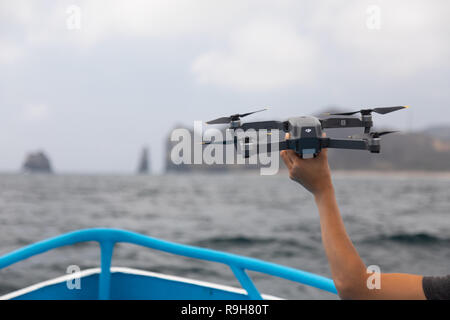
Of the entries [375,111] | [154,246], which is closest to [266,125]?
[375,111]

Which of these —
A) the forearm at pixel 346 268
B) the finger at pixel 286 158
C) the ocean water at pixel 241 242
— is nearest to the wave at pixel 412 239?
the ocean water at pixel 241 242

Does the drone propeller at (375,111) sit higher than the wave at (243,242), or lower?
higher

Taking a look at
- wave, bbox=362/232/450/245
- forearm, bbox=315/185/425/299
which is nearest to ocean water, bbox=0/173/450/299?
wave, bbox=362/232/450/245

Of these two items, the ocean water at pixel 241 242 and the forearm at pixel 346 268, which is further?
the ocean water at pixel 241 242

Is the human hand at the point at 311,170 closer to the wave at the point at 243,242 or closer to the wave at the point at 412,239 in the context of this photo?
the wave at the point at 243,242

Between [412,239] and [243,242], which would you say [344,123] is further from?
[412,239]
